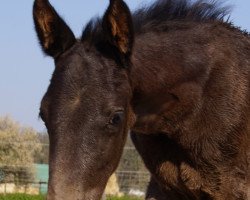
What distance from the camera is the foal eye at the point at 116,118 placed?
5.66m

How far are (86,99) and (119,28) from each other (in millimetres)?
838

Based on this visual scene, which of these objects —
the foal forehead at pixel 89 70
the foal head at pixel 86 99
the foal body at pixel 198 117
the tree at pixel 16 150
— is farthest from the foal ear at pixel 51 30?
the tree at pixel 16 150

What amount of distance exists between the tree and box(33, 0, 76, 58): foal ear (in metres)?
27.0

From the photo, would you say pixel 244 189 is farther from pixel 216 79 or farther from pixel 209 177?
pixel 216 79

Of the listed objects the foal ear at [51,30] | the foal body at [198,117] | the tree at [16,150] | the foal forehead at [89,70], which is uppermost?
the foal ear at [51,30]

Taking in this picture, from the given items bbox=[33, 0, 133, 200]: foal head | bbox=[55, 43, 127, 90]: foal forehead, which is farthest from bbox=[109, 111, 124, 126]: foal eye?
bbox=[55, 43, 127, 90]: foal forehead

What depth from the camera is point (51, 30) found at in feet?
20.9

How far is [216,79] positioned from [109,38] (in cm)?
147

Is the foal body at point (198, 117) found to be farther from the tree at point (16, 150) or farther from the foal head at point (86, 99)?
the tree at point (16, 150)

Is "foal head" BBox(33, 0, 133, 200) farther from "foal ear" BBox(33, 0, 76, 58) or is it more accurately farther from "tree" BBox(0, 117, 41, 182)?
"tree" BBox(0, 117, 41, 182)

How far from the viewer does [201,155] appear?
23.0 feet

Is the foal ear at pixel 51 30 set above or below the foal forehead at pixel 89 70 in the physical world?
above

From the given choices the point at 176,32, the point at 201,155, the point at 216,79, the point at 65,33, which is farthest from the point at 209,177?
the point at 65,33

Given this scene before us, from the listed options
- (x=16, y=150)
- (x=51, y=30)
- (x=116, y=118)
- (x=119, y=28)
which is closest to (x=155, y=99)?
(x=119, y=28)
